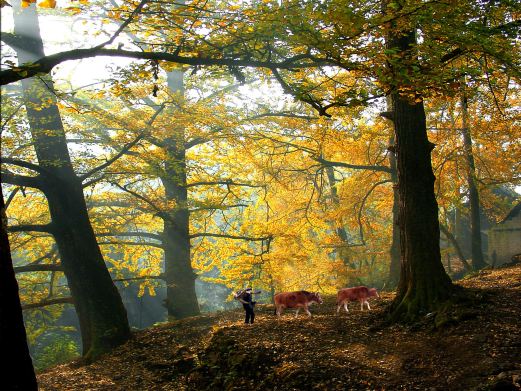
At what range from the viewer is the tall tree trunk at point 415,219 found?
321 inches

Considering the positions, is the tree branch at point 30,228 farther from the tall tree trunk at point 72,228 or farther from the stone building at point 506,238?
the stone building at point 506,238

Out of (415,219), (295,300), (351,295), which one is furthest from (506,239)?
(415,219)

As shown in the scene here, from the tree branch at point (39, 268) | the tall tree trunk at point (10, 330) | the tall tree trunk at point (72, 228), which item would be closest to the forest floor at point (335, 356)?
the tall tree trunk at point (72, 228)

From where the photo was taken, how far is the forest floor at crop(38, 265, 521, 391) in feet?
19.1

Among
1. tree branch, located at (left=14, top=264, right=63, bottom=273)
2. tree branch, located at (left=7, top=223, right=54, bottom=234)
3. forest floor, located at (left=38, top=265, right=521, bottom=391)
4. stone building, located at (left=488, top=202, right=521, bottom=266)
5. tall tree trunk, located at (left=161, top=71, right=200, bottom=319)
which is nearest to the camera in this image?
forest floor, located at (left=38, top=265, right=521, bottom=391)

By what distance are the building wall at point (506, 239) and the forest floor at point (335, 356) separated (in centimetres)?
1222

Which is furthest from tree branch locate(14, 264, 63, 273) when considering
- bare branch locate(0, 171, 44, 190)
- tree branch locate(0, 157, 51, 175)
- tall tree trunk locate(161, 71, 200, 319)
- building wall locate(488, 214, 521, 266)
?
building wall locate(488, 214, 521, 266)

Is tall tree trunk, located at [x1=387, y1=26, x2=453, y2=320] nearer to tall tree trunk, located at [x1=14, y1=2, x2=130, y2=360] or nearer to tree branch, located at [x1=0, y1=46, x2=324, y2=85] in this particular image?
tree branch, located at [x1=0, y1=46, x2=324, y2=85]

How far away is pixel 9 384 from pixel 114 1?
42.2ft

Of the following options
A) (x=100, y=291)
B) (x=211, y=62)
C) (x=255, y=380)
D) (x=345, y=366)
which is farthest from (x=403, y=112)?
(x=100, y=291)

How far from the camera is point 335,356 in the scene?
7117 millimetres

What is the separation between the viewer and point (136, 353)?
34.6 feet

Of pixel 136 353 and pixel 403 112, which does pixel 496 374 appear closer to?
pixel 403 112

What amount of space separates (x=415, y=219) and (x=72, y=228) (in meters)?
9.10
